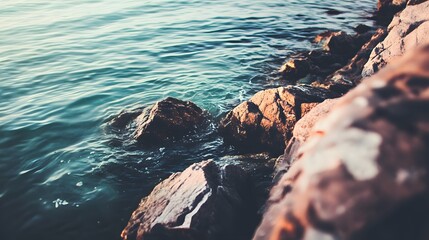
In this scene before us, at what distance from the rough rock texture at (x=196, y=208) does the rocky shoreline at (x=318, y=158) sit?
16 mm

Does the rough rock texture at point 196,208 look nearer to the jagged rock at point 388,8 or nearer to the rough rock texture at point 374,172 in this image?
the rough rock texture at point 374,172

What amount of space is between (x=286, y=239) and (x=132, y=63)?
1323cm

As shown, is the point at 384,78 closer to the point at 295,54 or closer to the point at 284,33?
the point at 295,54

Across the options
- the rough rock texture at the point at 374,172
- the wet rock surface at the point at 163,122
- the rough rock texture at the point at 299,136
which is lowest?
the wet rock surface at the point at 163,122

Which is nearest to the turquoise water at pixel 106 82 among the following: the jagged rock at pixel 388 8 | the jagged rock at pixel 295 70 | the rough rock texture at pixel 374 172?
the jagged rock at pixel 295 70

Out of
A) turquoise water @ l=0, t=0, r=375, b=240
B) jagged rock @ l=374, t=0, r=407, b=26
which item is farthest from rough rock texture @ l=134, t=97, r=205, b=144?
jagged rock @ l=374, t=0, r=407, b=26

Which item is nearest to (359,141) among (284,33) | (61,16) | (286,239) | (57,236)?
(286,239)

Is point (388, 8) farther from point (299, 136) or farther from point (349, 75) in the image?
point (299, 136)

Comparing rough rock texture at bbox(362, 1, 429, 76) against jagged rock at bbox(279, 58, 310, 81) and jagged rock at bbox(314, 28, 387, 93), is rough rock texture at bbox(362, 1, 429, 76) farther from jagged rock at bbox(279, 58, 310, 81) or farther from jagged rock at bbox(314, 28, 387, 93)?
jagged rock at bbox(279, 58, 310, 81)

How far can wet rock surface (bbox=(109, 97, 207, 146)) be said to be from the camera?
799cm

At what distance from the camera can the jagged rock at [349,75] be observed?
920cm

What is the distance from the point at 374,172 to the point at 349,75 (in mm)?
9966

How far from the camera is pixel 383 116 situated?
5.75 feet

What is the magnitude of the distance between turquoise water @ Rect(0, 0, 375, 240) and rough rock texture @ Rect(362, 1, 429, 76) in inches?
124
